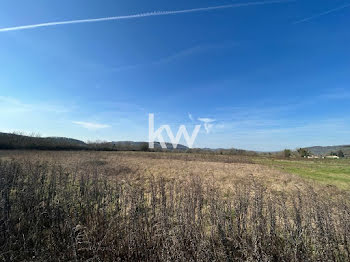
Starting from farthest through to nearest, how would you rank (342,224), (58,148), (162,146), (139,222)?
(162,146) < (58,148) < (139,222) < (342,224)

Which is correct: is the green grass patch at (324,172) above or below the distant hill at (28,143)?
below

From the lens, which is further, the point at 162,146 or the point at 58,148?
the point at 162,146

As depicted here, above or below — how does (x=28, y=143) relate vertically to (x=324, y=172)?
above

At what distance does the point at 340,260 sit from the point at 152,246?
358 cm

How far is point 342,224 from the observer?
10.8 feet

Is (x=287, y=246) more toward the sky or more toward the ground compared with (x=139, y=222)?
more toward the ground

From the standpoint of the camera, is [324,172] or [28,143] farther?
[28,143]

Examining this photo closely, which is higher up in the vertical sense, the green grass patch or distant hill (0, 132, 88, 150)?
distant hill (0, 132, 88, 150)

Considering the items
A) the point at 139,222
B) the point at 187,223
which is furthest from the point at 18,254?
the point at 187,223

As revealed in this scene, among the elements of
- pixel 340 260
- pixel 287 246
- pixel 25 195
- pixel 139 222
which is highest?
pixel 25 195

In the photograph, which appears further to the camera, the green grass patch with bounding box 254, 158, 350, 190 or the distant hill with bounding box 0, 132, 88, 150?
the distant hill with bounding box 0, 132, 88, 150

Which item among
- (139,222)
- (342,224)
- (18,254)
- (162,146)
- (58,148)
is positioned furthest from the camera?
(162,146)

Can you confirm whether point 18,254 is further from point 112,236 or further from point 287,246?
point 287,246

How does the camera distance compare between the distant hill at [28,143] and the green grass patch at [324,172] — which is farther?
the distant hill at [28,143]
